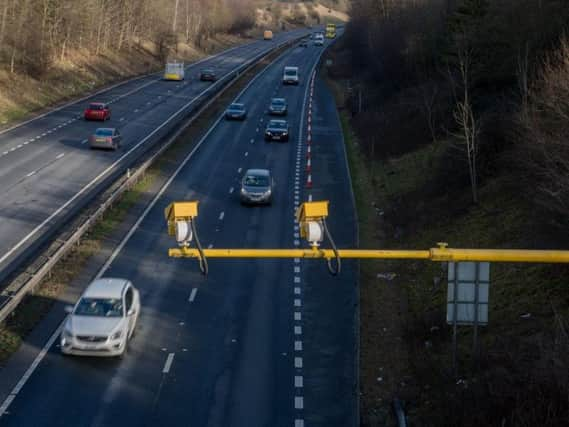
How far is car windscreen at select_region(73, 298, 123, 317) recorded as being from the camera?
20.1 m

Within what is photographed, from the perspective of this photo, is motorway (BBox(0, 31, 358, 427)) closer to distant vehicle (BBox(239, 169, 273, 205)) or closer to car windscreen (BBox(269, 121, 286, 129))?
distant vehicle (BBox(239, 169, 273, 205))

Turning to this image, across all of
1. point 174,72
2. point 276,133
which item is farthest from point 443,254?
point 174,72

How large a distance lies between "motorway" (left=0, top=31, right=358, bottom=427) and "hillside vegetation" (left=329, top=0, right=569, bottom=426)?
3.15 ft

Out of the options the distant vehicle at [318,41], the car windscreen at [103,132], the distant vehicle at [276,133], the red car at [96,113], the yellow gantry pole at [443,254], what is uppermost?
the distant vehicle at [318,41]

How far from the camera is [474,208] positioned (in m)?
29.8

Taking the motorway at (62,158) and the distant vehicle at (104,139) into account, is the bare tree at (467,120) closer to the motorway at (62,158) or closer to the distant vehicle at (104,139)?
the motorway at (62,158)

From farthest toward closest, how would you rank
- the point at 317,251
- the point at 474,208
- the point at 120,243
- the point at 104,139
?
the point at 104,139 → the point at 474,208 → the point at 120,243 → the point at 317,251

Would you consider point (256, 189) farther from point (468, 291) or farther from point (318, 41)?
point (318, 41)

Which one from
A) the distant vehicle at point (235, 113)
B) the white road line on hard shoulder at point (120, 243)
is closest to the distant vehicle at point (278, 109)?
the distant vehicle at point (235, 113)

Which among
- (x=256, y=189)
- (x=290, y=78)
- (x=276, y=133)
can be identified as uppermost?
(x=290, y=78)

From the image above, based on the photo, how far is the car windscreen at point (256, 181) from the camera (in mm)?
35781

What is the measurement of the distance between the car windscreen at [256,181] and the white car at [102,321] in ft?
48.7

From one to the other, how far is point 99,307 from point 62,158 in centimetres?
2387

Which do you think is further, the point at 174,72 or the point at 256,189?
the point at 174,72
